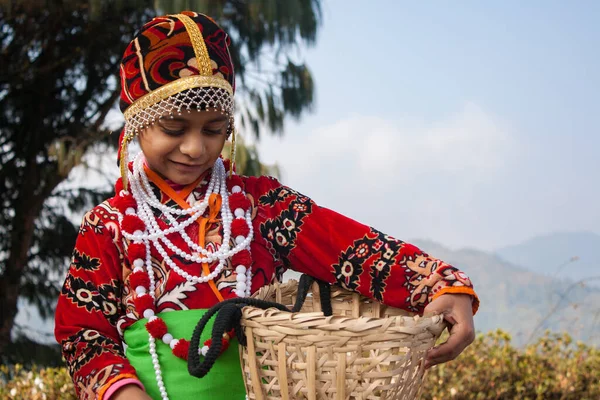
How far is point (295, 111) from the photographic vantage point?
518cm

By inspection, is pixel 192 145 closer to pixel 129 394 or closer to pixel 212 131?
pixel 212 131

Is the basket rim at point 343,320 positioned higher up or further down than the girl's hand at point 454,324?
higher up

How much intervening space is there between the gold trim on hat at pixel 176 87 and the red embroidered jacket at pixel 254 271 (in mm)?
236

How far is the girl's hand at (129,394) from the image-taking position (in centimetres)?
144

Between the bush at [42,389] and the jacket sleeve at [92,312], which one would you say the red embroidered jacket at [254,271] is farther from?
the bush at [42,389]

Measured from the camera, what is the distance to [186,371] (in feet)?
5.05

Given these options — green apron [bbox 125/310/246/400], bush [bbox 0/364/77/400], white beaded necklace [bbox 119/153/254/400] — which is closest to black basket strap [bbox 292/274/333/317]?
white beaded necklace [bbox 119/153/254/400]

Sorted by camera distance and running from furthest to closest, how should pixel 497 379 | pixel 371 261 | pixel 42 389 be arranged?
pixel 497 379, pixel 42 389, pixel 371 261

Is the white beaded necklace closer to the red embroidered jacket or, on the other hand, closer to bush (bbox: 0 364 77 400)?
the red embroidered jacket

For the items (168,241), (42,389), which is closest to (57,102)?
(42,389)

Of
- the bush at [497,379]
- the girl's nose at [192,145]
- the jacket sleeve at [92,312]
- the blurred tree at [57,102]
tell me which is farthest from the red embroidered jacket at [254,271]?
the blurred tree at [57,102]

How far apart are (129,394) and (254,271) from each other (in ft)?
1.30

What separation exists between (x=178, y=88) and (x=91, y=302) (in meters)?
0.51

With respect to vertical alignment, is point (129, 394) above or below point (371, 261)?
below
